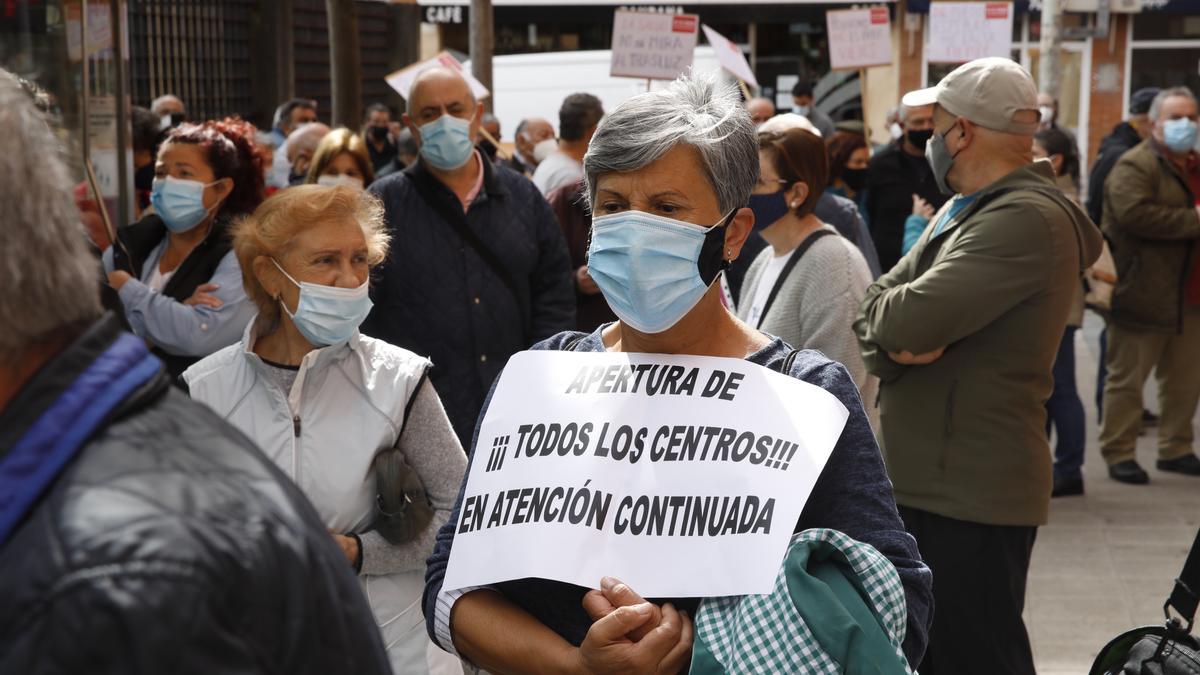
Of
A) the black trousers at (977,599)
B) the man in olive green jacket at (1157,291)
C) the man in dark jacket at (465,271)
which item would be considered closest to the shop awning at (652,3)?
the man in olive green jacket at (1157,291)

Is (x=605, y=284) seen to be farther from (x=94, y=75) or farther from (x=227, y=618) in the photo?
(x=94, y=75)

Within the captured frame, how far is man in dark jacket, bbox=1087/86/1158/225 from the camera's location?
932 centimetres

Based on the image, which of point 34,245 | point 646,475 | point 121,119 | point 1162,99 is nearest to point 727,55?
point 1162,99

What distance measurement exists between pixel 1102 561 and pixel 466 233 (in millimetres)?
3451

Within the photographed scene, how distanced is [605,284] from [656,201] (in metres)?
0.19

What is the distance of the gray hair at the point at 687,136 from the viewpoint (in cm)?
229

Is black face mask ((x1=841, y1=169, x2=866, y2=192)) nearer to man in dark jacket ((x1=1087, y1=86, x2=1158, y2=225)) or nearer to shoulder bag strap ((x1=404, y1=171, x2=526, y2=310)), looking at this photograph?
man in dark jacket ((x1=1087, y1=86, x2=1158, y2=225))

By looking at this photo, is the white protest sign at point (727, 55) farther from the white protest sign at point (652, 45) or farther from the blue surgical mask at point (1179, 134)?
the blue surgical mask at point (1179, 134)

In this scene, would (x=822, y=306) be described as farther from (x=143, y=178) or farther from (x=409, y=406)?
(x=143, y=178)

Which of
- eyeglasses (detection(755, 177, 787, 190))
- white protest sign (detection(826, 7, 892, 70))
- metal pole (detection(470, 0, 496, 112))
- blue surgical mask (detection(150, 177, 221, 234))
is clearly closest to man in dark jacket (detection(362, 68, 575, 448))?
blue surgical mask (detection(150, 177, 221, 234))

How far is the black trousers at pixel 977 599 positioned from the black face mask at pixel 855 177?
6.25m

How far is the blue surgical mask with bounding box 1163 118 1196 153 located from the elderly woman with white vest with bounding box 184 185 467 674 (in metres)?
5.97

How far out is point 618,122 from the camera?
2314 millimetres

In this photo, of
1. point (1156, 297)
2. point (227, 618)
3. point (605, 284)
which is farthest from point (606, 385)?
point (1156, 297)
